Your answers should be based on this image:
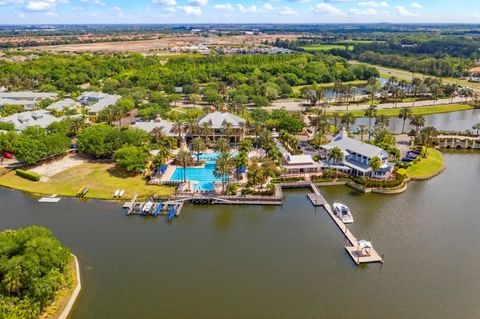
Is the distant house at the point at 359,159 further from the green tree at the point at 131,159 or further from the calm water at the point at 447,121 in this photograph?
the green tree at the point at 131,159

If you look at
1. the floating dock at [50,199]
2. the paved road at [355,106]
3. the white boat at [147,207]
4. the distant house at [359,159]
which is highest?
the distant house at [359,159]

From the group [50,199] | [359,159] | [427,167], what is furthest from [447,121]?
[50,199]

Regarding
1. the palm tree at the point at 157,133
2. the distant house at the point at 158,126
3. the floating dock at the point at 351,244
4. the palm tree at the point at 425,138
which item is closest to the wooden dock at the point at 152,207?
the floating dock at the point at 351,244

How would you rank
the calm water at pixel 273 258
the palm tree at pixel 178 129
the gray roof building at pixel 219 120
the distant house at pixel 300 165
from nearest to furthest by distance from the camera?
the calm water at pixel 273 258 < the distant house at pixel 300 165 < the palm tree at pixel 178 129 < the gray roof building at pixel 219 120

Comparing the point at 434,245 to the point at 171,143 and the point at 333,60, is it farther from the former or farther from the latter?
the point at 333,60

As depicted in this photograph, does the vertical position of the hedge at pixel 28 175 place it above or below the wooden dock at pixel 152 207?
above

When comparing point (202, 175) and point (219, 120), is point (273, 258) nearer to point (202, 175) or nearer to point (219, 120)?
point (202, 175)
